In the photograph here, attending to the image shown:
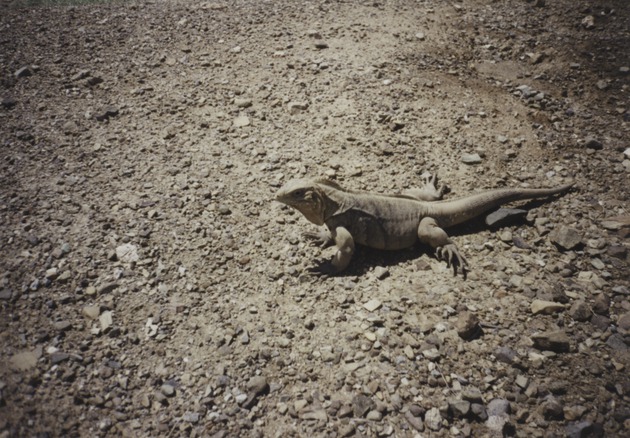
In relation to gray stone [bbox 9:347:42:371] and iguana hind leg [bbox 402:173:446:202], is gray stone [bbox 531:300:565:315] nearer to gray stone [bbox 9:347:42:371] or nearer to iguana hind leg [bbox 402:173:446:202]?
iguana hind leg [bbox 402:173:446:202]

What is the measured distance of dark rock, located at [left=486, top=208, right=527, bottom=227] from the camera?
16.9 feet

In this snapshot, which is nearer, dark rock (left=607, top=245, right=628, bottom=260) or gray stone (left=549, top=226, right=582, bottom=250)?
dark rock (left=607, top=245, right=628, bottom=260)

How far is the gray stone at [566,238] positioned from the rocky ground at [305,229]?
0.9 inches

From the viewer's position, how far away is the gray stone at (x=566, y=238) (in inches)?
188

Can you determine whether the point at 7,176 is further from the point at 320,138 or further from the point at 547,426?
the point at 547,426

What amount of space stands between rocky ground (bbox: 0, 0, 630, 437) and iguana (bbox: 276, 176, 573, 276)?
0.29 metres

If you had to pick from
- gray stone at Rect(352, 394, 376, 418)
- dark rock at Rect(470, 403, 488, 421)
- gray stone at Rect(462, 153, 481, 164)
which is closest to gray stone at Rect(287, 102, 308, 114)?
gray stone at Rect(462, 153, 481, 164)

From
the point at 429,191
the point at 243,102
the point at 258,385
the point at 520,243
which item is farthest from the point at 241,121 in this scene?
the point at 520,243

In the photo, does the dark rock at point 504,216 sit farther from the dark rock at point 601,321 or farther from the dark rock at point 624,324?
the dark rock at point 624,324

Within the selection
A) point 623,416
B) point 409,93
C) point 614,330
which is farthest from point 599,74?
point 623,416

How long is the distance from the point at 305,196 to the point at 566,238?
3.19 metres

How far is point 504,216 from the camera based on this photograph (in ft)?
16.9

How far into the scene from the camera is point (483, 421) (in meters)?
3.54

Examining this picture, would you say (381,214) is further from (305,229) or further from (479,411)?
(479,411)
